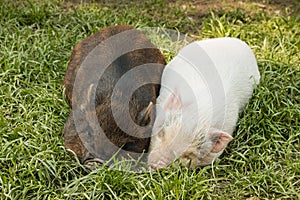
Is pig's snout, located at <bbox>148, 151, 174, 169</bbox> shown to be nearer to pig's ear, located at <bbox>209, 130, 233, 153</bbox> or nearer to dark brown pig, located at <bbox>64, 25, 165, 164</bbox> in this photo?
dark brown pig, located at <bbox>64, 25, 165, 164</bbox>

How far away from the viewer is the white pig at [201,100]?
4.82 m

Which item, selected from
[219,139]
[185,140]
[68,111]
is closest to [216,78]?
[219,139]

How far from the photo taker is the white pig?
4.82 metres

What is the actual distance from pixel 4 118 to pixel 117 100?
3.87 ft

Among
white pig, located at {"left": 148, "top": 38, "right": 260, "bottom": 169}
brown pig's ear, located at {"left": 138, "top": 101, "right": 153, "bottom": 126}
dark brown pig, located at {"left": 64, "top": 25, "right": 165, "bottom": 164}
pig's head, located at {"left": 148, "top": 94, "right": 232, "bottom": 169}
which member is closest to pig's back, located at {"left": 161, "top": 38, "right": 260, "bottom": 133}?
white pig, located at {"left": 148, "top": 38, "right": 260, "bottom": 169}

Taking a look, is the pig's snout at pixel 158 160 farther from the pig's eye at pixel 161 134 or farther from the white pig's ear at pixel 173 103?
the white pig's ear at pixel 173 103

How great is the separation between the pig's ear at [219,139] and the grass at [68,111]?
12 centimetres

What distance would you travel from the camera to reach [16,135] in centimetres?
509

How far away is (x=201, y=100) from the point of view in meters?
5.09

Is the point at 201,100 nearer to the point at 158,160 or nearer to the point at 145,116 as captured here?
the point at 145,116

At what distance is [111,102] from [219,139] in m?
0.98

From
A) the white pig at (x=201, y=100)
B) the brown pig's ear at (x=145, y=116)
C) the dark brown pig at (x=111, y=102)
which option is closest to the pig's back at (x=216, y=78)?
the white pig at (x=201, y=100)

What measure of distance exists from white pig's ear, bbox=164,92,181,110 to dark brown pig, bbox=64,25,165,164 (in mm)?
151

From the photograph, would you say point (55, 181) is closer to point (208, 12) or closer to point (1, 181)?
point (1, 181)
